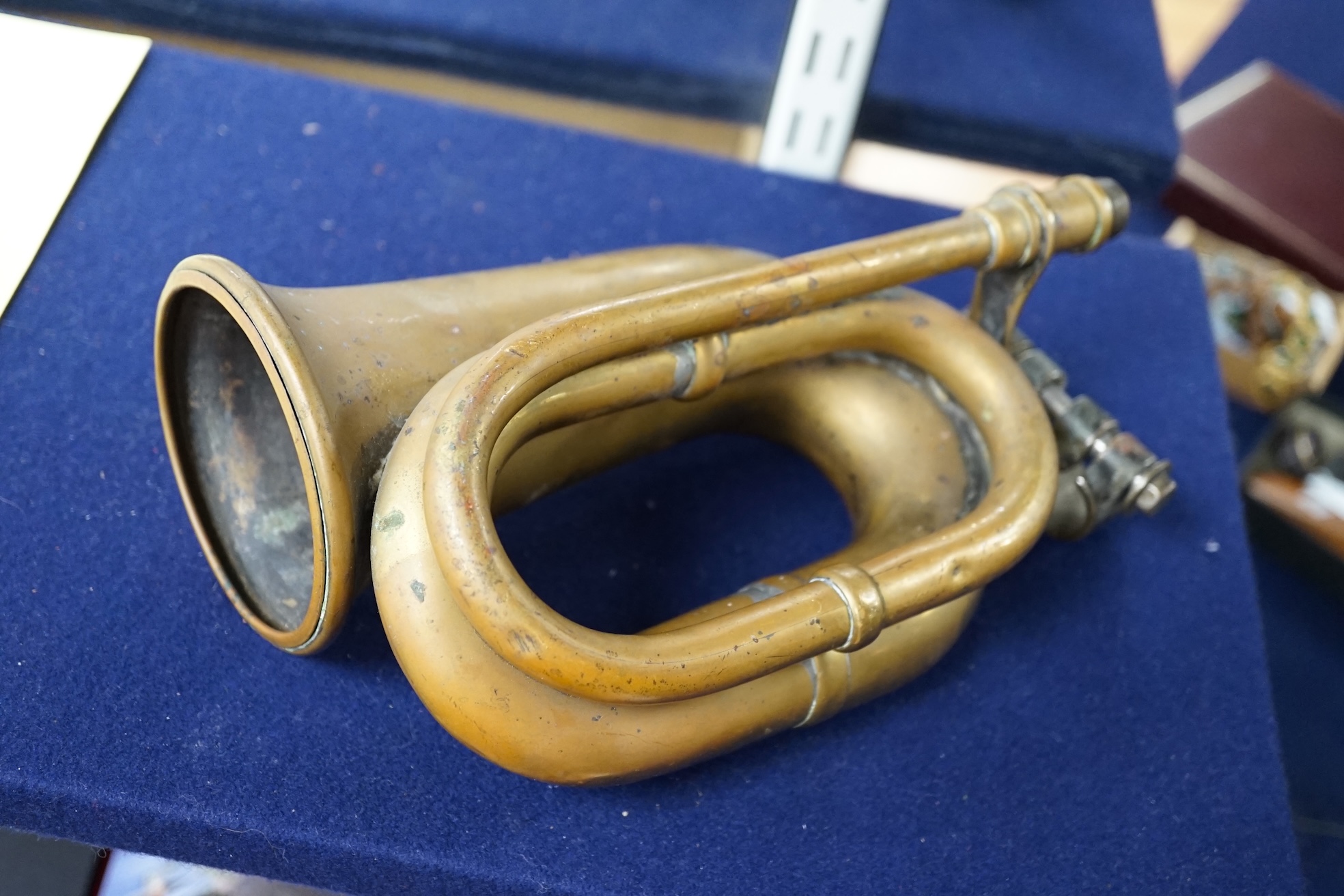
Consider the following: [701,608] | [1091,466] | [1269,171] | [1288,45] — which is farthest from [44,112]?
[1288,45]

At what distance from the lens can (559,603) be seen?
1.03 metres

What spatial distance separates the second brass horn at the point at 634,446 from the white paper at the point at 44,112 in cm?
41

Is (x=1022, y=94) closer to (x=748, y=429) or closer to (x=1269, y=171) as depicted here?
(x=1269, y=171)

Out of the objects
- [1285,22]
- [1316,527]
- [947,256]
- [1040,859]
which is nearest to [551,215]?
[947,256]

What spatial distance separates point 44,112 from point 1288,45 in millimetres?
2093

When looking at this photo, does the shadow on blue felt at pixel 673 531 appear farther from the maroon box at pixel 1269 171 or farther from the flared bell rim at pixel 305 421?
the maroon box at pixel 1269 171

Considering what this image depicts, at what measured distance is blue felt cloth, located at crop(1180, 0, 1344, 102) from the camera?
2.01m

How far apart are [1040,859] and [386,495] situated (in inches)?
26.3

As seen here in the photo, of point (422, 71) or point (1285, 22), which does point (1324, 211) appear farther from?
point (422, 71)

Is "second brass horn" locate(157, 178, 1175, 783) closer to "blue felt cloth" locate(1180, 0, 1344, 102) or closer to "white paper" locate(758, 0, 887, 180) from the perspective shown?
"white paper" locate(758, 0, 887, 180)

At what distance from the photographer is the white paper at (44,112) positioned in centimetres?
117

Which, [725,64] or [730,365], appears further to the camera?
[725,64]

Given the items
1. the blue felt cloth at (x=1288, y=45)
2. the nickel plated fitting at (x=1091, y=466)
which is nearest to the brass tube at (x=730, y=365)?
the nickel plated fitting at (x=1091, y=466)

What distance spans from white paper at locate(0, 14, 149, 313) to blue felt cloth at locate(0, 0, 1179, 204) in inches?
7.3
